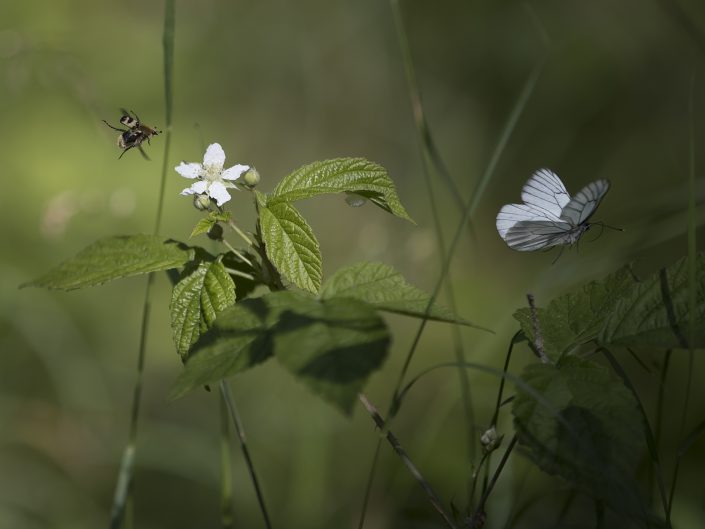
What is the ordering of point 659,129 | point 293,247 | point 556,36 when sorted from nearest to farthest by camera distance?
point 293,247 → point 659,129 → point 556,36

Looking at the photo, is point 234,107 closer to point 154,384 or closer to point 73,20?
point 73,20

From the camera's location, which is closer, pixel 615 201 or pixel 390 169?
pixel 615 201

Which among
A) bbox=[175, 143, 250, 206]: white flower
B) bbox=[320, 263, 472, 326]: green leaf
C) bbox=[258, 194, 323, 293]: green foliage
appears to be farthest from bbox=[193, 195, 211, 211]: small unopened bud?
bbox=[320, 263, 472, 326]: green leaf

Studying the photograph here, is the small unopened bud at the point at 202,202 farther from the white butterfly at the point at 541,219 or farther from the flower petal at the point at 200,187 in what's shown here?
the white butterfly at the point at 541,219

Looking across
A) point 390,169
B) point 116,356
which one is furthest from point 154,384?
point 390,169

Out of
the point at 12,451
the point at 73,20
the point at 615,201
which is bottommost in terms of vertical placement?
the point at 12,451

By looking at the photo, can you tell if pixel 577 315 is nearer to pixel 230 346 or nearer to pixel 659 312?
pixel 659 312
